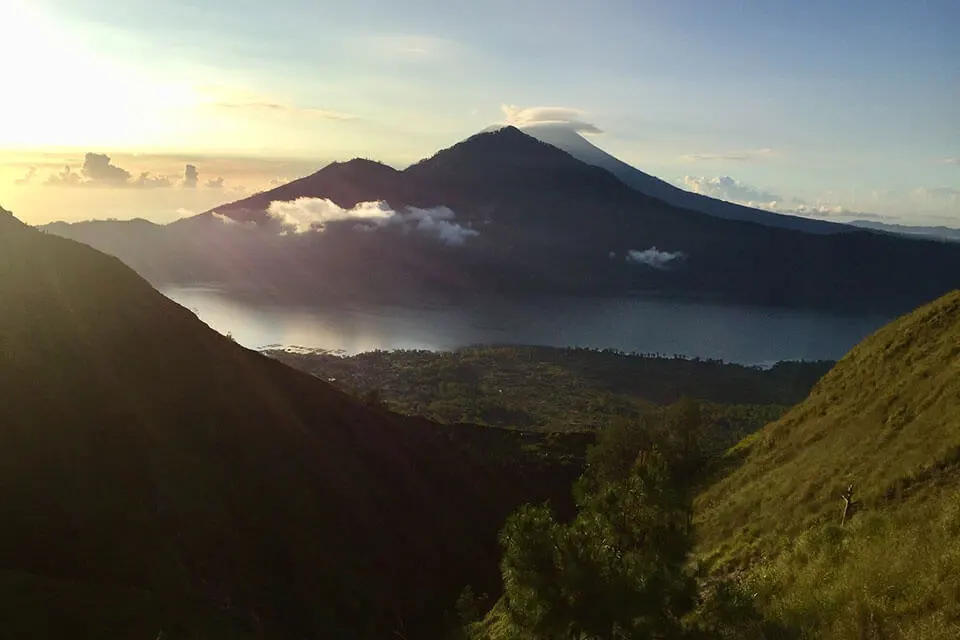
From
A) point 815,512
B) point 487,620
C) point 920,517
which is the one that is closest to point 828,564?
point 920,517

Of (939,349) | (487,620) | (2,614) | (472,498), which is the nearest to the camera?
(2,614)

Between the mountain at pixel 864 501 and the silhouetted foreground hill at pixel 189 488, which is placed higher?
the mountain at pixel 864 501

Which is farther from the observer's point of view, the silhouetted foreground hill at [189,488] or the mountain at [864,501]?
the silhouetted foreground hill at [189,488]

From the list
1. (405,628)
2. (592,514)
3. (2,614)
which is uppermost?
(592,514)

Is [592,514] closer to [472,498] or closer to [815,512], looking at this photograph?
[815,512]

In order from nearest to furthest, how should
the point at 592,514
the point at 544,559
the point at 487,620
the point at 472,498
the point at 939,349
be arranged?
the point at 544,559, the point at 592,514, the point at 939,349, the point at 487,620, the point at 472,498
